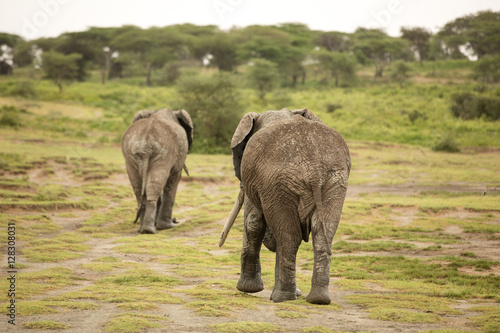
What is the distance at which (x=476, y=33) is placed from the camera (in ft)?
178

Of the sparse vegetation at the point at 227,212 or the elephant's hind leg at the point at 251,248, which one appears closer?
the sparse vegetation at the point at 227,212

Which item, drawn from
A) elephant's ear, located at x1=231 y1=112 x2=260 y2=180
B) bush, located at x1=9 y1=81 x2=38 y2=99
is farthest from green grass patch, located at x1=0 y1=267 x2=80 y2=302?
bush, located at x1=9 y1=81 x2=38 y2=99

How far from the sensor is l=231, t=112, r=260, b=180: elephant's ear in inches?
259

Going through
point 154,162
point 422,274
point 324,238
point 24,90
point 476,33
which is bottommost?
point 422,274

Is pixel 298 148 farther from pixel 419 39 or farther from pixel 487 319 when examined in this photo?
pixel 419 39

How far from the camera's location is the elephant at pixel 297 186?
562 centimetres

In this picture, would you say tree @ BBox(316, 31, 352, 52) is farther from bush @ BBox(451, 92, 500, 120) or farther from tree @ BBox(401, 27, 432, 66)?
bush @ BBox(451, 92, 500, 120)

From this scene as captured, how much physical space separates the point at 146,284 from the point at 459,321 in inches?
142

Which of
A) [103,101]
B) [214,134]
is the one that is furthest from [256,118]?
[103,101]

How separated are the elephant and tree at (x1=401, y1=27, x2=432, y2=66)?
56.3 m

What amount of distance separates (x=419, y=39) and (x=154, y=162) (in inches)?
2110

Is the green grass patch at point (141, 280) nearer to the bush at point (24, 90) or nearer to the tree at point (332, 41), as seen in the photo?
the bush at point (24, 90)

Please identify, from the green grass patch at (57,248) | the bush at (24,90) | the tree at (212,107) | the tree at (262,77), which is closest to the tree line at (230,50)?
the tree at (262,77)

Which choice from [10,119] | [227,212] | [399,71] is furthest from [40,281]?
[399,71]
